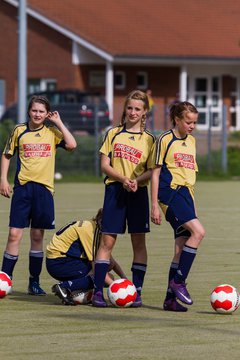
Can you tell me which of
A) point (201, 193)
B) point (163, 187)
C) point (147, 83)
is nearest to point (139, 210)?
point (163, 187)

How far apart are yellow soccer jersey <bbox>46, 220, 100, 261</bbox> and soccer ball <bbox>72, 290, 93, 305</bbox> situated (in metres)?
0.34

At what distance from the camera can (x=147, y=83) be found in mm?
49875

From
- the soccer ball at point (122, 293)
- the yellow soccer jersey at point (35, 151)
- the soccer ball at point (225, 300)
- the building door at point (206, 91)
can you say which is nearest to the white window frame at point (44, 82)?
the building door at point (206, 91)

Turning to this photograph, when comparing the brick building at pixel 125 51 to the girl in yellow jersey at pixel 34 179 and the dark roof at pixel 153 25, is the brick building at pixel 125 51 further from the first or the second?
the girl in yellow jersey at pixel 34 179

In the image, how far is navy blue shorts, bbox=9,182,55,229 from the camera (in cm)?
1109


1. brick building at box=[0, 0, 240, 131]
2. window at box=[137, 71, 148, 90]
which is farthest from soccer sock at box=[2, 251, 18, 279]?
window at box=[137, 71, 148, 90]

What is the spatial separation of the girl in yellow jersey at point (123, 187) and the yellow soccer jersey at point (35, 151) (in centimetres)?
87

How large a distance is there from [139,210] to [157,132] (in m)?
21.3

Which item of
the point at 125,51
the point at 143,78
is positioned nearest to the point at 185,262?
the point at 125,51

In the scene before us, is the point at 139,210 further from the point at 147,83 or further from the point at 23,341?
the point at 147,83

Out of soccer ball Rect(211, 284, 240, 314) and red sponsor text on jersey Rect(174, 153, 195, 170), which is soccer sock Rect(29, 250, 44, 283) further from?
soccer ball Rect(211, 284, 240, 314)

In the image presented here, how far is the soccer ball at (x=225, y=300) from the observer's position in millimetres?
9930

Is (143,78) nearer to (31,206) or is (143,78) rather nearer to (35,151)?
(35,151)

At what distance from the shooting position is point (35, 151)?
11195mm
